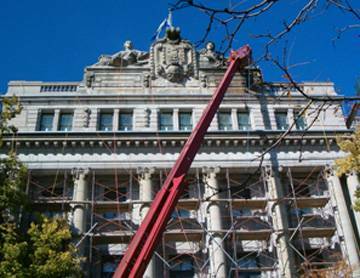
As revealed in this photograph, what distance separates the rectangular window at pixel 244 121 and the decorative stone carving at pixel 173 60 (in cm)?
407

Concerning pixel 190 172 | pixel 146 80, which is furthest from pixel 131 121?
pixel 190 172

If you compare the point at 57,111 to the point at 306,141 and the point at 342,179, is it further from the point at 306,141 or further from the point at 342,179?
the point at 342,179

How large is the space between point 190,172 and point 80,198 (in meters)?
6.60

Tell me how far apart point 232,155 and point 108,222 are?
8.34 meters

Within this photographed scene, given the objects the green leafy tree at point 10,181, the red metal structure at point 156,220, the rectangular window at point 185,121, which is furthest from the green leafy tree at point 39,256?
the rectangular window at point 185,121

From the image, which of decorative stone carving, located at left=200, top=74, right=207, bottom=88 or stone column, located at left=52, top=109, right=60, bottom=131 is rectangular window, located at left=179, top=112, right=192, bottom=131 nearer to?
decorative stone carving, located at left=200, top=74, right=207, bottom=88

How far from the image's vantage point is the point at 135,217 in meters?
27.7

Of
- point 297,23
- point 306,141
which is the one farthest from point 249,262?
point 297,23

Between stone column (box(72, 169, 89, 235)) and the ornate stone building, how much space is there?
0.06m

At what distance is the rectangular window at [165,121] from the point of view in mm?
30795

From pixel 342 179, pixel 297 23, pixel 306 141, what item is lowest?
pixel 297 23

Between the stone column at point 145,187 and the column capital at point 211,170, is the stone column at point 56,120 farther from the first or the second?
the column capital at point 211,170

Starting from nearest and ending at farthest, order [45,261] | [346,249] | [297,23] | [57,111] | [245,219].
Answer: [297,23] < [45,261] < [346,249] < [245,219] < [57,111]

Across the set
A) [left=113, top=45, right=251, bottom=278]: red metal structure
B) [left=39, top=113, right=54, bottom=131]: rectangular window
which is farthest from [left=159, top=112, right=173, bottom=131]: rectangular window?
[left=113, top=45, right=251, bottom=278]: red metal structure
